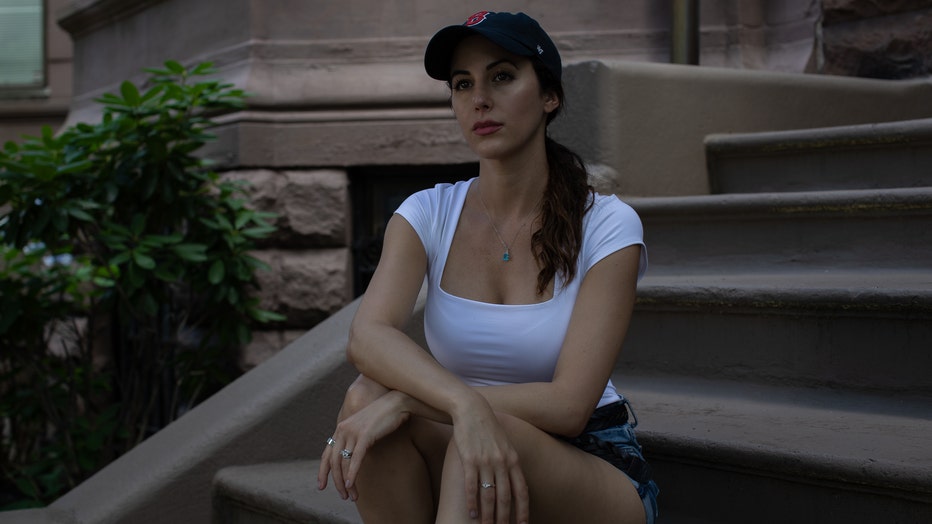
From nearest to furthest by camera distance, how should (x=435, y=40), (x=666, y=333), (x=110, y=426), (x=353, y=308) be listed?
(x=435, y=40)
(x=666, y=333)
(x=353, y=308)
(x=110, y=426)

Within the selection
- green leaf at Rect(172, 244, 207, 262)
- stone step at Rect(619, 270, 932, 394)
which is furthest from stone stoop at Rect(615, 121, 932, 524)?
green leaf at Rect(172, 244, 207, 262)

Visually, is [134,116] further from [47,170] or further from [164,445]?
[164,445]

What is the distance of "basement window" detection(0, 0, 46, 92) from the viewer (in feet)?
34.9

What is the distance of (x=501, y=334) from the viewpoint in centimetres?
Result: 216

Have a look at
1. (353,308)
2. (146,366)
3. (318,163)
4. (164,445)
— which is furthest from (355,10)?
(164,445)

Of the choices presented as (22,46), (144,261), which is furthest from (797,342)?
(22,46)

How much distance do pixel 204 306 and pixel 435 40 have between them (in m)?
2.79

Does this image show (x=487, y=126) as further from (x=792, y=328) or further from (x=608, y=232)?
(x=792, y=328)

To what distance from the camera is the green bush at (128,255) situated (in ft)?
13.5

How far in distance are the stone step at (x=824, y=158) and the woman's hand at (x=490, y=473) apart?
212cm

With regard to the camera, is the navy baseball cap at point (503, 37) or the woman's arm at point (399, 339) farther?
the navy baseball cap at point (503, 37)

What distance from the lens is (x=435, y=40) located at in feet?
7.24

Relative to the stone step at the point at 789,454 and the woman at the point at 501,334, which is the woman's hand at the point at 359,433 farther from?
the stone step at the point at 789,454

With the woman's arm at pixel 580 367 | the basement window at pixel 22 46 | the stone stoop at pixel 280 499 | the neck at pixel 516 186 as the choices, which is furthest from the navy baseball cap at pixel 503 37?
the basement window at pixel 22 46
